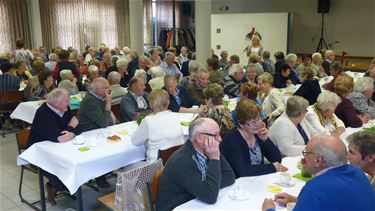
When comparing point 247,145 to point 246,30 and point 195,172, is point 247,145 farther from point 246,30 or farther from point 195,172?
point 246,30

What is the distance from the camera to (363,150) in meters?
2.38

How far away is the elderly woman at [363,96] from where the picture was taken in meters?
4.66

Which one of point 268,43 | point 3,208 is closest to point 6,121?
point 3,208

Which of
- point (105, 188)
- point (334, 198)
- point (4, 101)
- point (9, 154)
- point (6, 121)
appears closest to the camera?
point (334, 198)

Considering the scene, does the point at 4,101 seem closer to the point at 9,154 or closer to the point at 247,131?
the point at 9,154

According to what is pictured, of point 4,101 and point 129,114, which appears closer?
point 129,114

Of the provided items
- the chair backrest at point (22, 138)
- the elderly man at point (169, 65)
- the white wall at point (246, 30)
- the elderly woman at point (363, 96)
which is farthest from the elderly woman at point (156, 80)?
the white wall at point (246, 30)

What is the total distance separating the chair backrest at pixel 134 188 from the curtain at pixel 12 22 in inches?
423

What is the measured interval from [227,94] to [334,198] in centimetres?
428

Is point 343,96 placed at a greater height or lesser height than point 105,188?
greater

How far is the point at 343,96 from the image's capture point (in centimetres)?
450

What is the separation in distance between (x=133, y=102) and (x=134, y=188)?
246 centimetres

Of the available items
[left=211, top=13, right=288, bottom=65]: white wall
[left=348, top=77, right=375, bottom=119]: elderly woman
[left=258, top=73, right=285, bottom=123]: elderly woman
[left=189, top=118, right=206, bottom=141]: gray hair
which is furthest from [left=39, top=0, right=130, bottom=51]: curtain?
[left=189, top=118, right=206, bottom=141]: gray hair

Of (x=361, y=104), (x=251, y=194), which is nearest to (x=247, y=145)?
(x=251, y=194)
